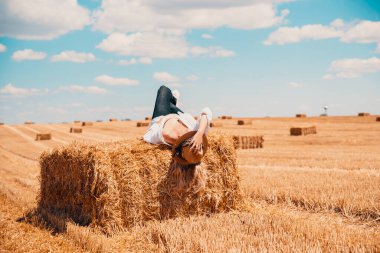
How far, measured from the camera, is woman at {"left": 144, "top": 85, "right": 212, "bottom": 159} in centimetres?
586

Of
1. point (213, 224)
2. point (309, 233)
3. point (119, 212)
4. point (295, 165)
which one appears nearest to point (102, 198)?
point (119, 212)

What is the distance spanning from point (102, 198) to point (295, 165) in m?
8.75

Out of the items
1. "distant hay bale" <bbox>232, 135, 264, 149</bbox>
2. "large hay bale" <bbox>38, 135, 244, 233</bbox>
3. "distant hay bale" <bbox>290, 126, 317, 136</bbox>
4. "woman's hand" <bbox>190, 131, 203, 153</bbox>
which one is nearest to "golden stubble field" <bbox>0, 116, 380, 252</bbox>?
"large hay bale" <bbox>38, 135, 244, 233</bbox>

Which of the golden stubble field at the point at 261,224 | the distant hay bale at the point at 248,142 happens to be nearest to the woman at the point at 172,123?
the golden stubble field at the point at 261,224

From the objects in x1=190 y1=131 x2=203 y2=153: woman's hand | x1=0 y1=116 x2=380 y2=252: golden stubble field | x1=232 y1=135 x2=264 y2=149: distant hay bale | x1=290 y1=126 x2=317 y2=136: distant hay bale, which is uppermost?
x1=190 y1=131 x2=203 y2=153: woman's hand

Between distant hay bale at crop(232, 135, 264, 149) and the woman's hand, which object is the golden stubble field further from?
distant hay bale at crop(232, 135, 264, 149)

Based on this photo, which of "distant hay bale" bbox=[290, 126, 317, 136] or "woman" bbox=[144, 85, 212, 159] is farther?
"distant hay bale" bbox=[290, 126, 317, 136]

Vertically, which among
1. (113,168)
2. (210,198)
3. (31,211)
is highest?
(113,168)

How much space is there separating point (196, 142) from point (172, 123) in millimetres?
726

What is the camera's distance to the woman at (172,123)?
5.86 metres

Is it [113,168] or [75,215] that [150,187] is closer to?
[113,168]

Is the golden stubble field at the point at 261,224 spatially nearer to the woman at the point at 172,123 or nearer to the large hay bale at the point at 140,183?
the large hay bale at the point at 140,183

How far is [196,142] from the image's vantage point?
5777mm

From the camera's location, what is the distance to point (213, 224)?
568cm
